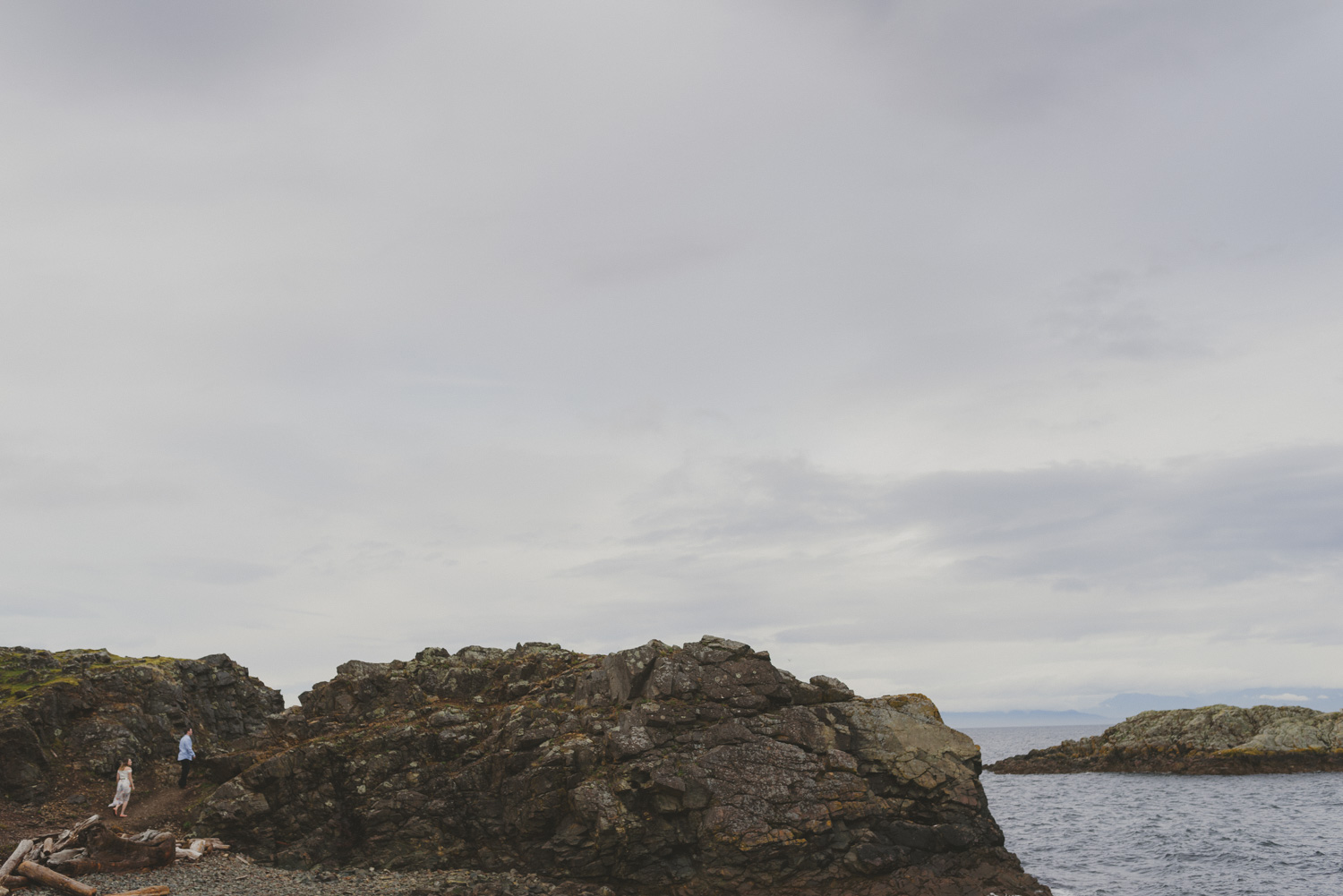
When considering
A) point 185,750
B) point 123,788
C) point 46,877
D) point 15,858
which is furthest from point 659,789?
point 123,788

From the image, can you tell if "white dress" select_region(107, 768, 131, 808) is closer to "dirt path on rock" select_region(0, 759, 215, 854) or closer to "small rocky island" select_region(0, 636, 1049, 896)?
"dirt path on rock" select_region(0, 759, 215, 854)

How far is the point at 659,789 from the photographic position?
112ft

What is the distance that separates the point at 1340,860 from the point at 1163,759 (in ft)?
202

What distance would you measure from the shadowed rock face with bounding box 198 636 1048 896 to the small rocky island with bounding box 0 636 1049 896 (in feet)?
0.26

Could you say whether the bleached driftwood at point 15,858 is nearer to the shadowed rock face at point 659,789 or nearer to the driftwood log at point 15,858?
the driftwood log at point 15,858

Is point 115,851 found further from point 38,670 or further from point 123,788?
point 38,670

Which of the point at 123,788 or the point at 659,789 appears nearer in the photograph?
the point at 659,789

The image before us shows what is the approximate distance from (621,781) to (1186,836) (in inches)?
1781

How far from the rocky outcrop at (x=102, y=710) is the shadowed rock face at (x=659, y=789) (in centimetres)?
758

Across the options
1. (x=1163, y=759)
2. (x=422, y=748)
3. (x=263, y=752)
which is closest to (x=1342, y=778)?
(x=1163, y=759)

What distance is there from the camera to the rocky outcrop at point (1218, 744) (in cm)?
9631

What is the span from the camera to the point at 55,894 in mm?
27516

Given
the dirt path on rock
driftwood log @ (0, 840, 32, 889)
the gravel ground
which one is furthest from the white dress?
driftwood log @ (0, 840, 32, 889)

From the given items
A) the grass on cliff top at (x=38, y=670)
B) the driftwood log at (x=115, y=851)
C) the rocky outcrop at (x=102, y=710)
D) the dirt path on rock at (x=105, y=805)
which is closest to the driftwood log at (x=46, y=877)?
the driftwood log at (x=115, y=851)
